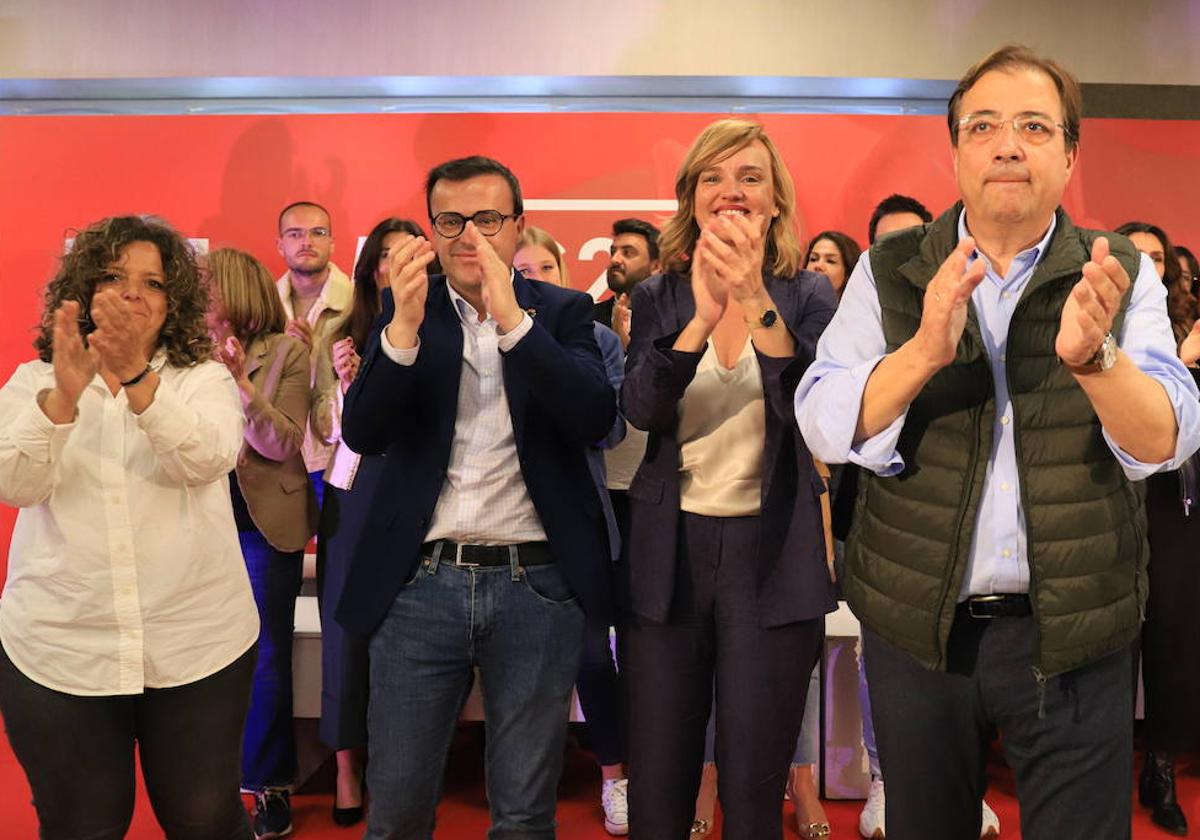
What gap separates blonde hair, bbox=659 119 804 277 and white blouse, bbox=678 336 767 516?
0.24 meters

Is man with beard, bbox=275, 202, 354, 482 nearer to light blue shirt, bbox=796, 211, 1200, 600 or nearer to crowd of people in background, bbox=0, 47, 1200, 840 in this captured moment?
crowd of people in background, bbox=0, 47, 1200, 840

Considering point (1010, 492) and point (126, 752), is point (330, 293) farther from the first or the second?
point (1010, 492)

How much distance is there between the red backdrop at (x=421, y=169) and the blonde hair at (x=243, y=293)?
1.62 m

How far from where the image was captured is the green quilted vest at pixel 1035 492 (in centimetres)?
171

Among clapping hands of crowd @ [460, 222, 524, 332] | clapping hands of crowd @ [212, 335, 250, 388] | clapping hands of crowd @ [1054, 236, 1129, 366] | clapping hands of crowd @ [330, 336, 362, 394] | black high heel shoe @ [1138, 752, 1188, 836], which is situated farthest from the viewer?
black high heel shoe @ [1138, 752, 1188, 836]

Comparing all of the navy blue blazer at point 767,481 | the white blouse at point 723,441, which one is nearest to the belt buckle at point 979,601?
the navy blue blazer at point 767,481

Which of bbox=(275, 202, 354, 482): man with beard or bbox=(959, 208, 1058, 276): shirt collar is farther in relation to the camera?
bbox=(275, 202, 354, 482): man with beard

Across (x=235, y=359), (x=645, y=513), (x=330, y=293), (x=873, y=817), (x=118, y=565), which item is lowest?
(x=873, y=817)

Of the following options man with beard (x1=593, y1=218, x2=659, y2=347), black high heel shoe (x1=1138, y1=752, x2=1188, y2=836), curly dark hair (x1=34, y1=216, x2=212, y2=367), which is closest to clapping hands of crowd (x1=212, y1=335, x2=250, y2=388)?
curly dark hair (x1=34, y1=216, x2=212, y2=367)

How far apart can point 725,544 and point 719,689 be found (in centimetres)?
31

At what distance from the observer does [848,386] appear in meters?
1.76

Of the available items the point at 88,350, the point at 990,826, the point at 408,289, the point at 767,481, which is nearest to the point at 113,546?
the point at 88,350

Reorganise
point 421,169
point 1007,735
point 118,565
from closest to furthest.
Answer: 1. point 1007,735
2. point 118,565
3. point 421,169

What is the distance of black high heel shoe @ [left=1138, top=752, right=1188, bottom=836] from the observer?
338cm
